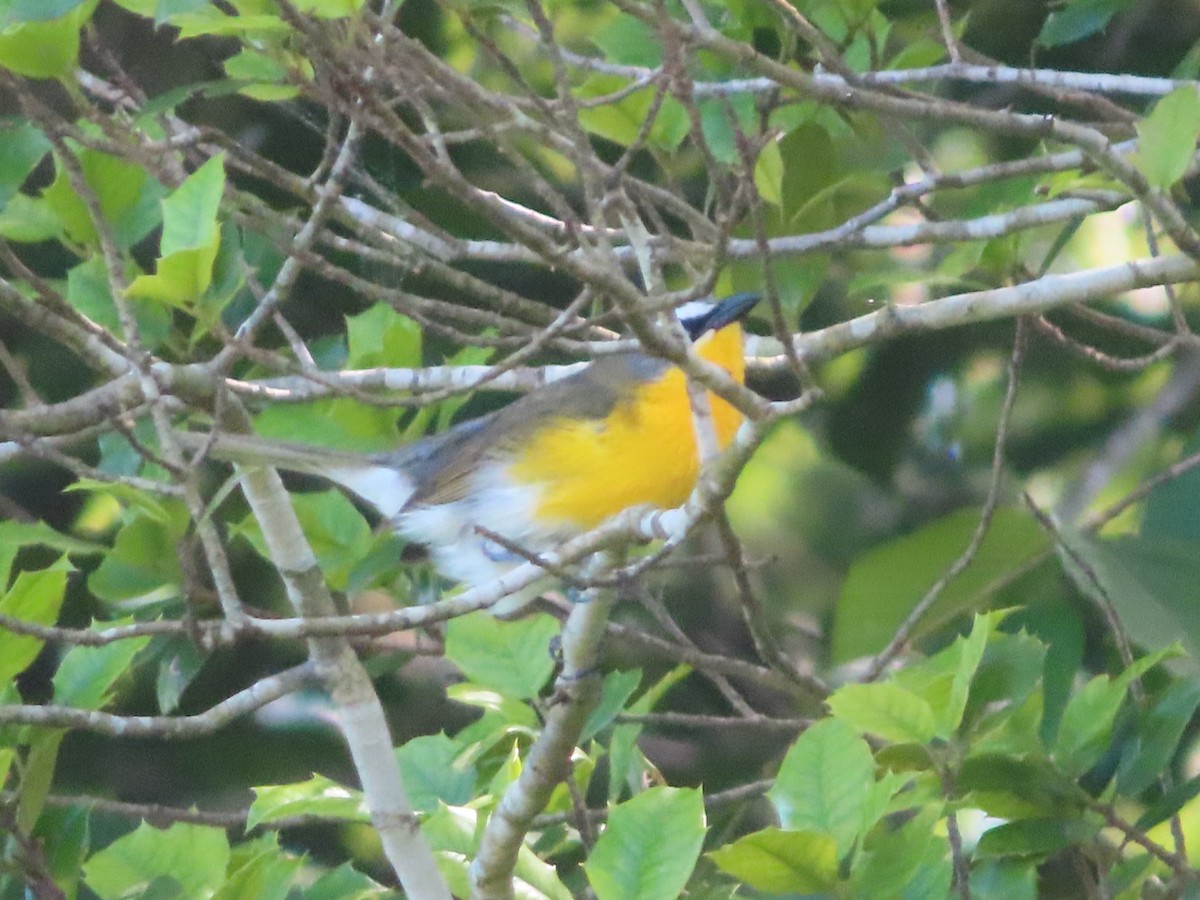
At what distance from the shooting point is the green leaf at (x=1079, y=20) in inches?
122

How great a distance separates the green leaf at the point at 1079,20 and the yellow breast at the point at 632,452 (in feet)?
2.82

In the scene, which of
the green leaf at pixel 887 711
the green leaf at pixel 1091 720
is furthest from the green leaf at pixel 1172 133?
the green leaf at pixel 887 711

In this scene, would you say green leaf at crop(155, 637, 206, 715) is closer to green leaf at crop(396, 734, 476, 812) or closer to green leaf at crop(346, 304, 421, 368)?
green leaf at crop(396, 734, 476, 812)

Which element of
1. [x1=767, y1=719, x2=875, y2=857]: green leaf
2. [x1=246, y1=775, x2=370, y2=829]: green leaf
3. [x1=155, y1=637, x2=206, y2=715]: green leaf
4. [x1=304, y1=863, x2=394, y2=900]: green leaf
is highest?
[x1=767, y1=719, x2=875, y2=857]: green leaf

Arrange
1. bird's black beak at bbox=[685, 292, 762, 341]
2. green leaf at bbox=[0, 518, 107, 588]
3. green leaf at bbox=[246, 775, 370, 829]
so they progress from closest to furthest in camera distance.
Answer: green leaf at bbox=[246, 775, 370, 829]
green leaf at bbox=[0, 518, 107, 588]
bird's black beak at bbox=[685, 292, 762, 341]

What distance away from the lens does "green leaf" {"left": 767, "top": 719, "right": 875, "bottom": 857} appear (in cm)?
Answer: 206

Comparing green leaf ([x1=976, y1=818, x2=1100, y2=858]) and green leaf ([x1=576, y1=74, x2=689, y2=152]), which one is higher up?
green leaf ([x1=576, y1=74, x2=689, y2=152])

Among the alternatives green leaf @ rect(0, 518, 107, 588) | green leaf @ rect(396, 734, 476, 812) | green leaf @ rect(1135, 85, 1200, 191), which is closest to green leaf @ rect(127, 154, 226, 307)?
green leaf @ rect(0, 518, 107, 588)

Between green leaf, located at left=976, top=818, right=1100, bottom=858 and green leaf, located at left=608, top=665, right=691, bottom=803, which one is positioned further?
green leaf, located at left=608, top=665, right=691, bottom=803

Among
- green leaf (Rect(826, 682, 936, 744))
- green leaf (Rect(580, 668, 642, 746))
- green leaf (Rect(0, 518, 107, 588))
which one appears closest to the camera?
green leaf (Rect(826, 682, 936, 744))

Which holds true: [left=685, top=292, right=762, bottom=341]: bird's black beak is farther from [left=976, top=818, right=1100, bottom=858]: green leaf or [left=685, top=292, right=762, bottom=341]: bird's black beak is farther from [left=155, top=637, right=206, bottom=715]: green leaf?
[left=976, top=818, right=1100, bottom=858]: green leaf

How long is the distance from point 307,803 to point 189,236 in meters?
0.88

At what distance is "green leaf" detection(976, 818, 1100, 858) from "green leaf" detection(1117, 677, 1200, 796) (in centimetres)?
10

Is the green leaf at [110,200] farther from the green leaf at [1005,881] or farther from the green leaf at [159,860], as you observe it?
the green leaf at [1005,881]
